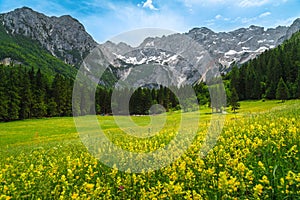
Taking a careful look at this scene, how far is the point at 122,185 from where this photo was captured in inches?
208

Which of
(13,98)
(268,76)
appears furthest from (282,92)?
(13,98)

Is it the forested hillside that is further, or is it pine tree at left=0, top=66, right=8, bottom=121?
the forested hillside

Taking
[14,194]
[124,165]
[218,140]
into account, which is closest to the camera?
[14,194]

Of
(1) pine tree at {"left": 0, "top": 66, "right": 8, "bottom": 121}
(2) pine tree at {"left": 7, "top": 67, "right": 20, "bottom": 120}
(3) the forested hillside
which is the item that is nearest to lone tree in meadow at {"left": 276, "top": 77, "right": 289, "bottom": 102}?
(3) the forested hillside

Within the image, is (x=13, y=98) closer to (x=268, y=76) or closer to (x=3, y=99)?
(x=3, y=99)

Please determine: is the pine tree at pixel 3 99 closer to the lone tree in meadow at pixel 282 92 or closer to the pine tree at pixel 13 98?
the pine tree at pixel 13 98

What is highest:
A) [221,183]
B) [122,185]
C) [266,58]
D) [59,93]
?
[266,58]

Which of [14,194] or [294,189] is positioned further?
[14,194]

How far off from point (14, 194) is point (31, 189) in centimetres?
55

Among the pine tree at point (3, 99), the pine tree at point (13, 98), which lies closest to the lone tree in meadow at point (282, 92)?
the pine tree at point (13, 98)

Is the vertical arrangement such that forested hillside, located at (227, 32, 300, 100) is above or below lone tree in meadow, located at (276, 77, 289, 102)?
above

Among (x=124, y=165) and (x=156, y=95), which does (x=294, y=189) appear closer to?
(x=124, y=165)

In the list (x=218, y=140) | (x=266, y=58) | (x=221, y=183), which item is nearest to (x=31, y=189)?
(x=221, y=183)

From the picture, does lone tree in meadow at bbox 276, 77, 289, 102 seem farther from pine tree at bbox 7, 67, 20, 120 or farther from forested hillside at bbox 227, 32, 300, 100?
pine tree at bbox 7, 67, 20, 120
